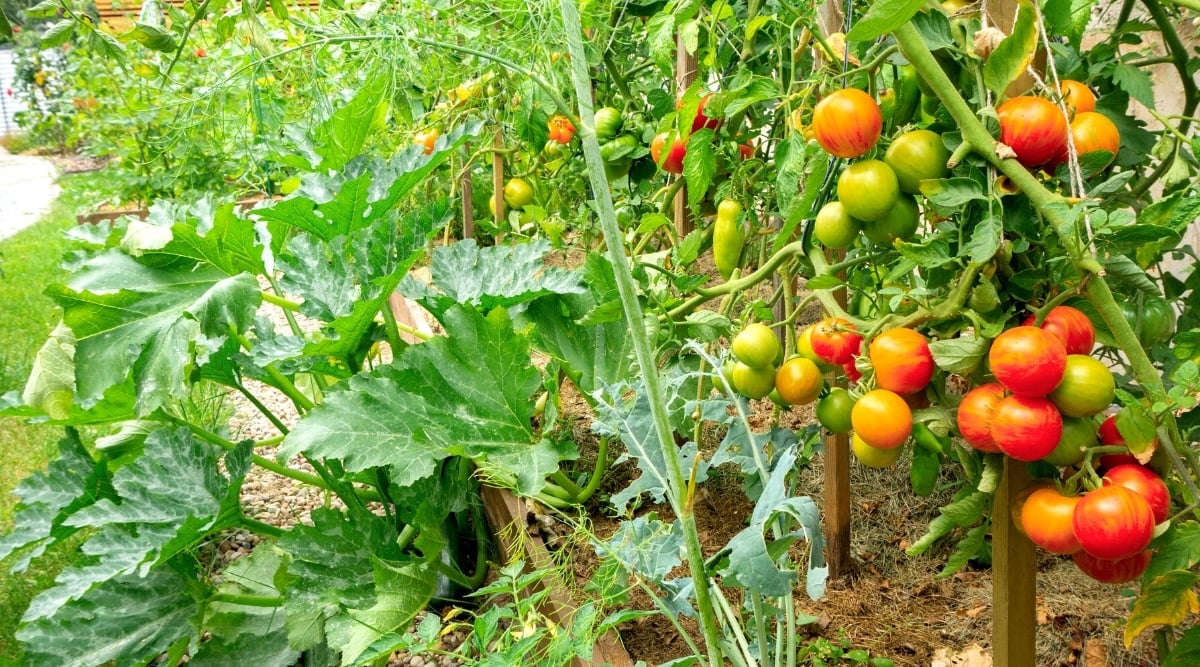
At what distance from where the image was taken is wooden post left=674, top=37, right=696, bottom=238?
1.88m

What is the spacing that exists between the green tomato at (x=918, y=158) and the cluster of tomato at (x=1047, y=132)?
0.07 metres

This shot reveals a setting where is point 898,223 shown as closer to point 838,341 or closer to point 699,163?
point 838,341

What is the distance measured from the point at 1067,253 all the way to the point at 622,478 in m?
1.29

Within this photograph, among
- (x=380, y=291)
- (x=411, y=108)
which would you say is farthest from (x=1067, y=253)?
(x=411, y=108)

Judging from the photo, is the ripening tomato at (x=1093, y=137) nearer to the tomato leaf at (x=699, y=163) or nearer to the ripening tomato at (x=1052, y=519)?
the ripening tomato at (x=1052, y=519)

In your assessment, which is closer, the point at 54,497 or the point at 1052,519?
the point at 1052,519

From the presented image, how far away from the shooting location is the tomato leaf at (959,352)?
3.00 feet

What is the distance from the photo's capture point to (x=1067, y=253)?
0.86 m

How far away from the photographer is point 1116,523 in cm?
80

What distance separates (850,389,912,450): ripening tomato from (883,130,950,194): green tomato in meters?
0.23

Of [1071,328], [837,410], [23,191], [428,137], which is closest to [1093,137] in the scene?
[1071,328]

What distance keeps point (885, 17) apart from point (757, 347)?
Result: 1.68 feet

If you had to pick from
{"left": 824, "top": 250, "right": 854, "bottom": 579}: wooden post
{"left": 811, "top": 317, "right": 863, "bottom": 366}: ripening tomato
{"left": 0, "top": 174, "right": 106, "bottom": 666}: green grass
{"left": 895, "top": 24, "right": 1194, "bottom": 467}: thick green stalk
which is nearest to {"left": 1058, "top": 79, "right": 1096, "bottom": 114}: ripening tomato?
{"left": 895, "top": 24, "right": 1194, "bottom": 467}: thick green stalk

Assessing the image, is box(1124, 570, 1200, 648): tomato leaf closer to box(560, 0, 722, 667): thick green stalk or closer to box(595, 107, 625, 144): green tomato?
box(560, 0, 722, 667): thick green stalk
